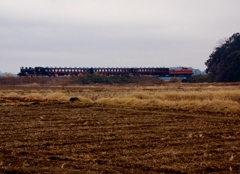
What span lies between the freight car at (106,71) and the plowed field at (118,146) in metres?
57.4

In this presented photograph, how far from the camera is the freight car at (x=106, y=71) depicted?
Result: 2926 inches

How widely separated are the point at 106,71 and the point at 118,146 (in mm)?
69014

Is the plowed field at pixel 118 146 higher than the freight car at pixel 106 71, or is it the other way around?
the freight car at pixel 106 71

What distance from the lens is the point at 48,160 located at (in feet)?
31.6

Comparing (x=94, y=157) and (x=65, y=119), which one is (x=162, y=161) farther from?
(x=65, y=119)

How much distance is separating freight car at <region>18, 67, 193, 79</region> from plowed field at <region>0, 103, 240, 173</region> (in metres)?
57.4

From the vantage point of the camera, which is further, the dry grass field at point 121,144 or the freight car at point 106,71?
the freight car at point 106,71

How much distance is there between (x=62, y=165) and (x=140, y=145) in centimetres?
308

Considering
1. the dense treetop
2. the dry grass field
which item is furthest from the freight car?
the dry grass field

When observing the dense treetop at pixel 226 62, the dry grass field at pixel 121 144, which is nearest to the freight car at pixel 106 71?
the dense treetop at pixel 226 62

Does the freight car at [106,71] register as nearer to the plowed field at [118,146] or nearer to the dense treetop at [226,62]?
the dense treetop at [226,62]

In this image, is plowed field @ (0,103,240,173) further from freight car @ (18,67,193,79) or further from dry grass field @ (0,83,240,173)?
freight car @ (18,67,193,79)

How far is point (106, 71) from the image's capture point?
80.1 meters

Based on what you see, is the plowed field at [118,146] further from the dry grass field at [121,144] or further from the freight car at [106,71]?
the freight car at [106,71]
